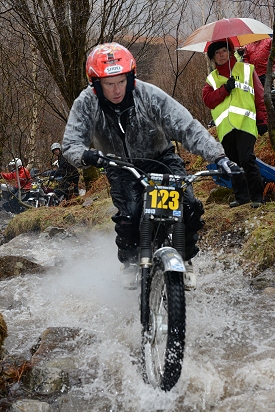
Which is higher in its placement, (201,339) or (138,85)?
(138,85)

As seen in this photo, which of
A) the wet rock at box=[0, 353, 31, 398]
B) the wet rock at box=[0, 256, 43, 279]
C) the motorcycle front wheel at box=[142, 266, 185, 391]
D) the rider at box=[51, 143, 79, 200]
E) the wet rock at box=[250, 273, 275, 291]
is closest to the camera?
the motorcycle front wheel at box=[142, 266, 185, 391]

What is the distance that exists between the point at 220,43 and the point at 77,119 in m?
2.87

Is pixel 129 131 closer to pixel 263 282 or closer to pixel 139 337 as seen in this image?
pixel 139 337

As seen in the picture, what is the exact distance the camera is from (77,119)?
4.45 m

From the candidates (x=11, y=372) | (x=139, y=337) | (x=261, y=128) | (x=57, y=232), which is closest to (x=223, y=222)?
(x=261, y=128)

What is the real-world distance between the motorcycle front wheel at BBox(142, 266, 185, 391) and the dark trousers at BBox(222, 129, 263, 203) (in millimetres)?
3169

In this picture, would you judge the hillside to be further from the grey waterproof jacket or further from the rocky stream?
the grey waterproof jacket

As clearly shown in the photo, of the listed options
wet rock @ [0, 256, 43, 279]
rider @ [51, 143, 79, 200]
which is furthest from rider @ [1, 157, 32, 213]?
wet rock @ [0, 256, 43, 279]

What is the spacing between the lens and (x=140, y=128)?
4543 mm

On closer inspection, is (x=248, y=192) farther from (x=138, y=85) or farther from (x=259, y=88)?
(x=138, y=85)

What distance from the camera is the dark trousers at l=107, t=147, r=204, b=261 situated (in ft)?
→ 14.7

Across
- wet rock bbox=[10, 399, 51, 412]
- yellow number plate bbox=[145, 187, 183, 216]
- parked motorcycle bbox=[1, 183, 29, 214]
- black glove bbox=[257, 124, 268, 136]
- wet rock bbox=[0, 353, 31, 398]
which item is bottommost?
parked motorcycle bbox=[1, 183, 29, 214]

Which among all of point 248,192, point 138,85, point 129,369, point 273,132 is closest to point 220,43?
point 273,132

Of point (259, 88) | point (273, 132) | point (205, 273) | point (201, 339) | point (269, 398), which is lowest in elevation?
point (205, 273)
